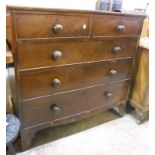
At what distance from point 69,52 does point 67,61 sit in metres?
0.06

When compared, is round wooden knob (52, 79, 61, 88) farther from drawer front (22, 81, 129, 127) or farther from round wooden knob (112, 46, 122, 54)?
round wooden knob (112, 46, 122, 54)

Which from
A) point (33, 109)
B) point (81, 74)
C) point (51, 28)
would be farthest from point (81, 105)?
point (51, 28)

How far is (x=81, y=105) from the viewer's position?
1.40m

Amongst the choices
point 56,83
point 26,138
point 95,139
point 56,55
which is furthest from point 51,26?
point 95,139

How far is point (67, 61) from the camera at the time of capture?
1.16 meters

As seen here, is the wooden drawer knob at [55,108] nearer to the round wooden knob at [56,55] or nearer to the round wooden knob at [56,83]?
the round wooden knob at [56,83]

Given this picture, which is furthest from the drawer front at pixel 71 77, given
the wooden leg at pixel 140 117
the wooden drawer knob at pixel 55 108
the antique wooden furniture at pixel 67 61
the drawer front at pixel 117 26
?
the wooden leg at pixel 140 117

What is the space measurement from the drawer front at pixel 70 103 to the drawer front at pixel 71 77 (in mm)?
58

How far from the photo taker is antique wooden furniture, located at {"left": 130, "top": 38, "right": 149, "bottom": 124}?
1.52 meters

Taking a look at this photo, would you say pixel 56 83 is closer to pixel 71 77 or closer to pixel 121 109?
pixel 71 77

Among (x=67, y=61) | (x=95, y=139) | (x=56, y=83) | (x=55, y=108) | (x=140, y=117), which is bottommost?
(x=95, y=139)

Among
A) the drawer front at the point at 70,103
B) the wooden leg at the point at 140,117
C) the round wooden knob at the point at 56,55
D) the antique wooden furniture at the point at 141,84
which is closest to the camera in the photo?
the round wooden knob at the point at 56,55

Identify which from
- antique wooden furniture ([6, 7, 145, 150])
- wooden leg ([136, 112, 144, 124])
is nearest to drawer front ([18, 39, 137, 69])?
antique wooden furniture ([6, 7, 145, 150])

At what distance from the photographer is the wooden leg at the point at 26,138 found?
4.05 feet
